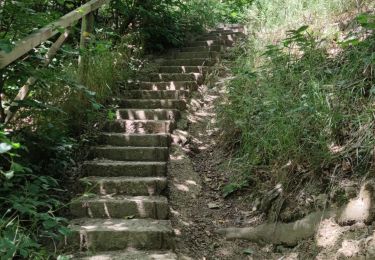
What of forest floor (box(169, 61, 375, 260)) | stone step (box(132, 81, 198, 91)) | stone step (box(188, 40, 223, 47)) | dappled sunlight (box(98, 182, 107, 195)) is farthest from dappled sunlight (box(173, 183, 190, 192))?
stone step (box(188, 40, 223, 47))

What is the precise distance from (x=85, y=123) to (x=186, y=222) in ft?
5.35

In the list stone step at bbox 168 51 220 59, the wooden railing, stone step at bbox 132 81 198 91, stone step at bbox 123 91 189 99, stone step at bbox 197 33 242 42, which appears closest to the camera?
→ the wooden railing

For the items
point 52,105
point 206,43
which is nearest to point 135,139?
point 52,105

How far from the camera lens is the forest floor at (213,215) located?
2627 mm

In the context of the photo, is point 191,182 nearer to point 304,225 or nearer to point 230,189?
point 230,189

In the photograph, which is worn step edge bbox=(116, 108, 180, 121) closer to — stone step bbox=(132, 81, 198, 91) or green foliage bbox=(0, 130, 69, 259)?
stone step bbox=(132, 81, 198, 91)

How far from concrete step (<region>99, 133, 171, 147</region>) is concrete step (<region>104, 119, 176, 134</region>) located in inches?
7.7

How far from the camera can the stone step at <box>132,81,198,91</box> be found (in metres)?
5.54

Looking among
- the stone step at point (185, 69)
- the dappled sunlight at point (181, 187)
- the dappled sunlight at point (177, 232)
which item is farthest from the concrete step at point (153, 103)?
the dappled sunlight at point (177, 232)

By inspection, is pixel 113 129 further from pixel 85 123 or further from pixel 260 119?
pixel 260 119

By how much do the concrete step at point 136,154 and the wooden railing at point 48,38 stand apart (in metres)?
1.05

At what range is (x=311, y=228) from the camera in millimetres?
2863

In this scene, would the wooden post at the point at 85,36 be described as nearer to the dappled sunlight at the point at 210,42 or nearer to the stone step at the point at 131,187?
the stone step at the point at 131,187

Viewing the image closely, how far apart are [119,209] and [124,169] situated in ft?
1.84
